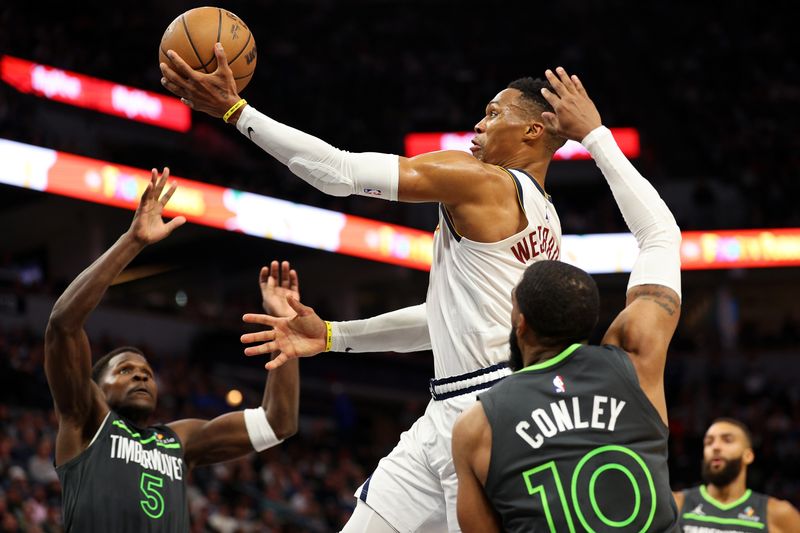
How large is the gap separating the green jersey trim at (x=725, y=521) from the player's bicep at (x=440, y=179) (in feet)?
14.3

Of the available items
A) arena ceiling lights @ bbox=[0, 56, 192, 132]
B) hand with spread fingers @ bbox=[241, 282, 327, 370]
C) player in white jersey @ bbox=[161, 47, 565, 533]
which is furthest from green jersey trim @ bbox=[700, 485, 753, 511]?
arena ceiling lights @ bbox=[0, 56, 192, 132]

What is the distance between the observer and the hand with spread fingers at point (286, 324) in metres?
4.17

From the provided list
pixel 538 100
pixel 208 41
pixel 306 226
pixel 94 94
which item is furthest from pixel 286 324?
pixel 94 94

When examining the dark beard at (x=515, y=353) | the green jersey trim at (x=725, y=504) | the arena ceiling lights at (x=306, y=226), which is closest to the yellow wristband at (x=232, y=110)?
the dark beard at (x=515, y=353)

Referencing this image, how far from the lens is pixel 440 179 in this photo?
3.99 m

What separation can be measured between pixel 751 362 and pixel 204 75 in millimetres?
19402

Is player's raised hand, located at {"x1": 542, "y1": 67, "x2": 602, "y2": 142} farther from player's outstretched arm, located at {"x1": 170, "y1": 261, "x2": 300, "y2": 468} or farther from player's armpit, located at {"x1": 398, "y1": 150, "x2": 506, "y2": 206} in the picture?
player's outstretched arm, located at {"x1": 170, "y1": 261, "x2": 300, "y2": 468}

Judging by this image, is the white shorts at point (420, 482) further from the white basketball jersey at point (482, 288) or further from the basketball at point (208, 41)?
the basketball at point (208, 41)

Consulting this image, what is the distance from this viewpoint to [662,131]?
24984mm

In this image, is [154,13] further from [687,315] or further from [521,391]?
[521,391]

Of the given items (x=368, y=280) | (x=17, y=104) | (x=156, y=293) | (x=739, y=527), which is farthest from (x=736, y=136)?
(x=739, y=527)

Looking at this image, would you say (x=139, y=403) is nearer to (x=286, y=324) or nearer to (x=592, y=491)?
(x=286, y=324)

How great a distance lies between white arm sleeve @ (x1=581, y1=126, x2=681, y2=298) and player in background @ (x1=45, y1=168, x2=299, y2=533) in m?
1.53

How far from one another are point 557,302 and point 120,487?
2.61 meters
